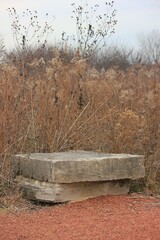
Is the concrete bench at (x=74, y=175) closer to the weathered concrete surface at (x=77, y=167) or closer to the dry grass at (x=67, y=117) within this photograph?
the weathered concrete surface at (x=77, y=167)

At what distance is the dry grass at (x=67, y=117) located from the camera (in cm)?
770

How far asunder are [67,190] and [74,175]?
0.20m

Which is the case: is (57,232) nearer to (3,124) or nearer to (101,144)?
(3,124)

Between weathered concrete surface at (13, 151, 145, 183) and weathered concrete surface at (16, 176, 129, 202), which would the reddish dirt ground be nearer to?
weathered concrete surface at (16, 176, 129, 202)

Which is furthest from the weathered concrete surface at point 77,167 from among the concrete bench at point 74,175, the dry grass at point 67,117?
the dry grass at point 67,117

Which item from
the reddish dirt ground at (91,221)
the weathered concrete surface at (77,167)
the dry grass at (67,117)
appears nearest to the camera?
the reddish dirt ground at (91,221)

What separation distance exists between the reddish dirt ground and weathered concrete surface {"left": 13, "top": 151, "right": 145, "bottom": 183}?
285 millimetres

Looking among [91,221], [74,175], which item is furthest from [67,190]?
[91,221]

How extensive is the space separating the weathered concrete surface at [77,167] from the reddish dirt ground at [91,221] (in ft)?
0.93

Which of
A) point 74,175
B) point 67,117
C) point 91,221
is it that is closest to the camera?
point 91,221

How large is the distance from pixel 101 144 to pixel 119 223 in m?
2.69

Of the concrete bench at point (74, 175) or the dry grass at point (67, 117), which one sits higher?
the dry grass at point (67, 117)

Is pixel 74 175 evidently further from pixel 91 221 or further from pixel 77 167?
pixel 91 221

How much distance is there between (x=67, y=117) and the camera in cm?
816
